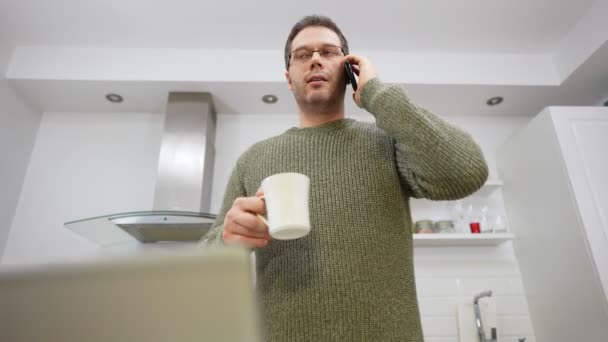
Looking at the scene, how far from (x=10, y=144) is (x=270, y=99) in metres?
1.42

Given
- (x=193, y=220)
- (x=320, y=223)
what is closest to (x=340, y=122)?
(x=320, y=223)

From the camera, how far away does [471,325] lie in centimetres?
186

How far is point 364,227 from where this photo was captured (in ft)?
2.21

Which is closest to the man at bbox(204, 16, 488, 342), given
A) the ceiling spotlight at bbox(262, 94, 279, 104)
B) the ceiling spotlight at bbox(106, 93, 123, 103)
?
the ceiling spotlight at bbox(262, 94, 279, 104)

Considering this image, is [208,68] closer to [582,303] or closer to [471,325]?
[471,325]

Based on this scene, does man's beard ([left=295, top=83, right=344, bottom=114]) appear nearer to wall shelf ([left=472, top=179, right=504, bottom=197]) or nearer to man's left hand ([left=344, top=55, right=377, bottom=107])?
man's left hand ([left=344, top=55, right=377, bottom=107])

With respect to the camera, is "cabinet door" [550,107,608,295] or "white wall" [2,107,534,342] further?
"white wall" [2,107,534,342]

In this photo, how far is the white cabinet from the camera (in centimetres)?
156

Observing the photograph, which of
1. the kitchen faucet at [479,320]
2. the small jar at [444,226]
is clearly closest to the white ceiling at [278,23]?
the small jar at [444,226]

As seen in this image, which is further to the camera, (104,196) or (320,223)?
(104,196)

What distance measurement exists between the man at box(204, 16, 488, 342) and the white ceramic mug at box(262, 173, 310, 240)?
0.04 metres

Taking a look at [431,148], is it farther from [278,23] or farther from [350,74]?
[278,23]

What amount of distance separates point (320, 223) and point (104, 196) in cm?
186

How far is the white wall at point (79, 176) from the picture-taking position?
6.68 ft
